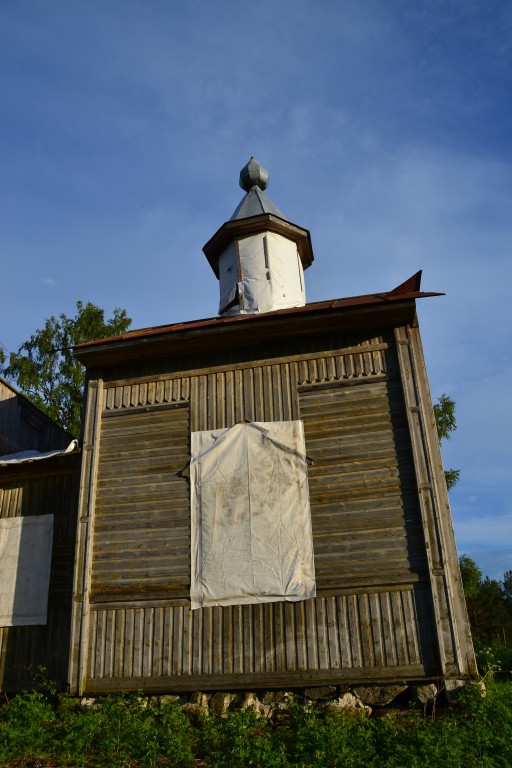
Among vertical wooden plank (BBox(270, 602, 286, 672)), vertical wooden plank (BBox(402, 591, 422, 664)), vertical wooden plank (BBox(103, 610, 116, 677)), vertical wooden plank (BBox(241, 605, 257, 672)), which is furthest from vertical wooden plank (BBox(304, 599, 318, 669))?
vertical wooden plank (BBox(103, 610, 116, 677))

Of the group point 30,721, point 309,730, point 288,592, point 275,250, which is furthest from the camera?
point 275,250

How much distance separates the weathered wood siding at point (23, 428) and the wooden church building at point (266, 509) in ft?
17.1

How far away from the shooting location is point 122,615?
33.1 ft

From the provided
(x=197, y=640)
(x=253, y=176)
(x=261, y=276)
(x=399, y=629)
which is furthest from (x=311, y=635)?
(x=253, y=176)

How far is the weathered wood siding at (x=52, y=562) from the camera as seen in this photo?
11062 millimetres

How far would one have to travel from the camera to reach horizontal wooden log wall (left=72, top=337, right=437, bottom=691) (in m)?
9.23

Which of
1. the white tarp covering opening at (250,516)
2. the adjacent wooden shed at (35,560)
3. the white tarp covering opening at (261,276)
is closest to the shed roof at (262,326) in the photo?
the white tarp covering opening at (250,516)

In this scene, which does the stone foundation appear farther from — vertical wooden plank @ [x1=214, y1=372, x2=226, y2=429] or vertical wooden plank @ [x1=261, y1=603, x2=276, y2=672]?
vertical wooden plank @ [x1=214, y1=372, x2=226, y2=429]

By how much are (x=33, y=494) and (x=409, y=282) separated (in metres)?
8.06

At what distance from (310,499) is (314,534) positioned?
55 cm

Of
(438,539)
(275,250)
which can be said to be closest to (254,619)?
(438,539)

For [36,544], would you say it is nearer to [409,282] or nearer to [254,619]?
[254,619]

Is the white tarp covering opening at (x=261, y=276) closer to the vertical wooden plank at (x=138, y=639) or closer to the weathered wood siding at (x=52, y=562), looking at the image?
the weathered wood siding at (x=52, y=562)

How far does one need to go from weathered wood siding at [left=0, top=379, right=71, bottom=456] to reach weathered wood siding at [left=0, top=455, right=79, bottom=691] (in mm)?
3741
